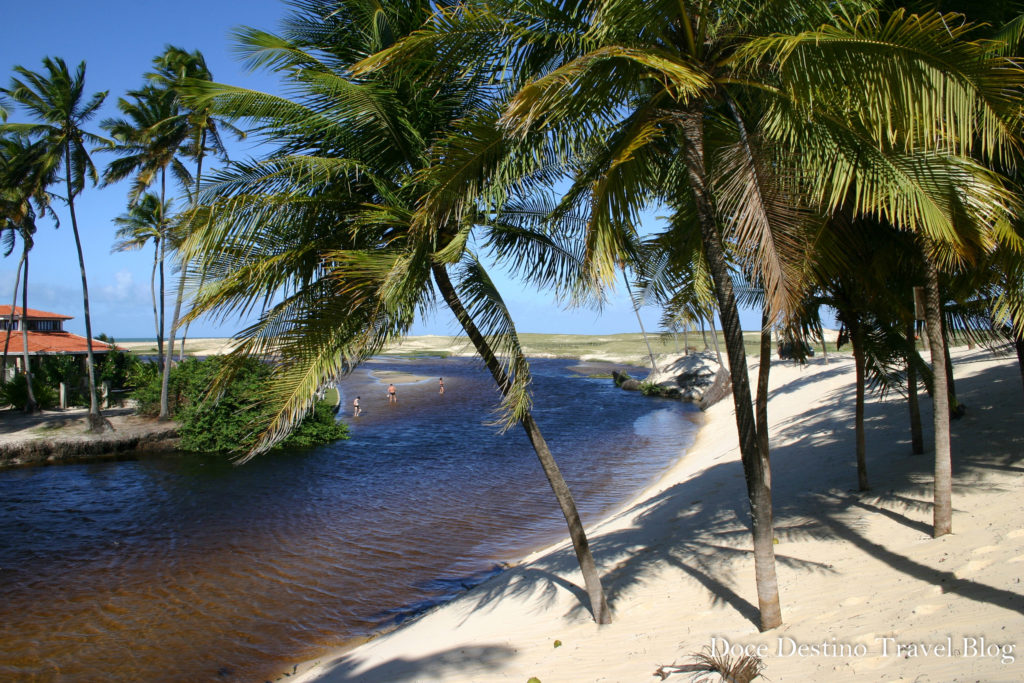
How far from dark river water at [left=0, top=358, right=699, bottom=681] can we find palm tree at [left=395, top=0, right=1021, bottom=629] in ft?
13.4

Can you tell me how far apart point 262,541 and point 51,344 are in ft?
91.1

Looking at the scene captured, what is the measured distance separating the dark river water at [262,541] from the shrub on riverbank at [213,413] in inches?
29.3

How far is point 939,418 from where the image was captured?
6609mm

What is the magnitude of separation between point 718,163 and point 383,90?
3.17m

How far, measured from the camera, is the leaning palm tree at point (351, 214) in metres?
5.37

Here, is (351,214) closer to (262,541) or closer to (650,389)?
(262,541)

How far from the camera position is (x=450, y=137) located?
17.0 ft

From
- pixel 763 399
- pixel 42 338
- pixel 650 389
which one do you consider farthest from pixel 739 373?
pixel 42 338

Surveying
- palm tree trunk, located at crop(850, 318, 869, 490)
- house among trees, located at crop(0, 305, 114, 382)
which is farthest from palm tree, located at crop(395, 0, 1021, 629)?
house among trees, located at crop(0, 305, 114, 382)

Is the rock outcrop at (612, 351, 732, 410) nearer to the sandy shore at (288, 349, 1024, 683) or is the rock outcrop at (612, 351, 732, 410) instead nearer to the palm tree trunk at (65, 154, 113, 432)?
the sandy shore at (288, 349, 1024, 683)

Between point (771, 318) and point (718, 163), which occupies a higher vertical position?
point (718, 163)

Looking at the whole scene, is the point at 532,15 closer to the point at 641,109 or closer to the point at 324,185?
the point at 641,109

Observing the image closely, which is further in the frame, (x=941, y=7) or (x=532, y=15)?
(x=941, y=7)

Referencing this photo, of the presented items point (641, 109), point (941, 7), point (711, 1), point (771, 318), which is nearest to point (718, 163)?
point (641, 109)
